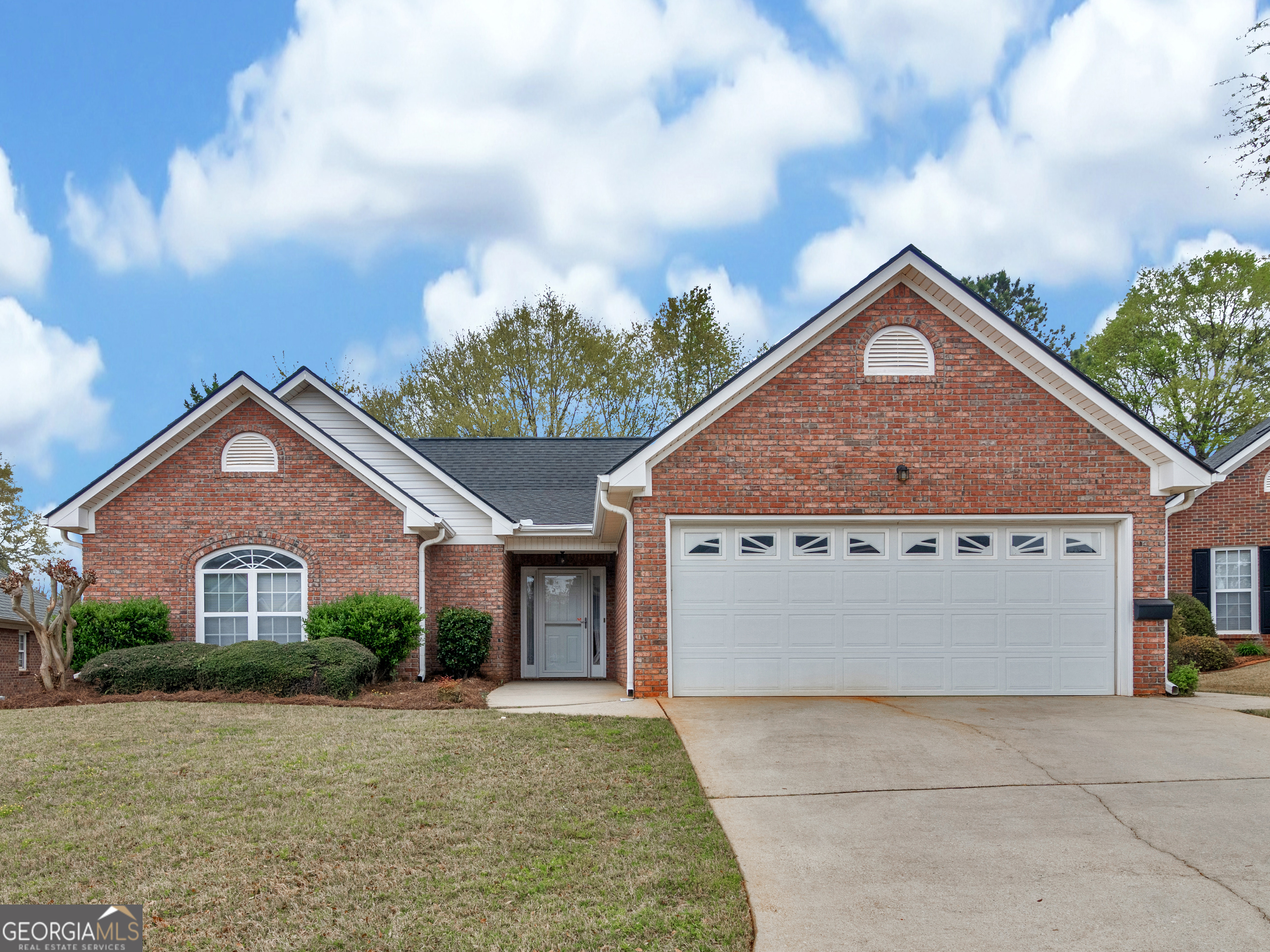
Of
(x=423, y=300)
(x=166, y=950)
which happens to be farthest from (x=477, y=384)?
(x=166, y=950)

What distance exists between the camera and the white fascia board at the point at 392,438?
51.8 ft

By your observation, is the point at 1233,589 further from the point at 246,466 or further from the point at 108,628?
the point at 108,628

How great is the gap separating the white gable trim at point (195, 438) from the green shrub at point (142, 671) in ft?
8.59

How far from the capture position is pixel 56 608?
13539mm

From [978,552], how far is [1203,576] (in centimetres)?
1074

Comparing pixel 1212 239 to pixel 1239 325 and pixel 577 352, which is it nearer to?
pixel 1239 325

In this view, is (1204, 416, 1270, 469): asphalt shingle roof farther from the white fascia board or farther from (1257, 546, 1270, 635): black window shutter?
the white fascia board

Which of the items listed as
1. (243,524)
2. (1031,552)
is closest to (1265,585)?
(1031,552)

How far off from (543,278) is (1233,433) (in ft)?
79.6

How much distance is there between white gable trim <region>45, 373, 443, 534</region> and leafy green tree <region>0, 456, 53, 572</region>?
29.4m

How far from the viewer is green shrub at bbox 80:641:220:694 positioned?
41.4 ft

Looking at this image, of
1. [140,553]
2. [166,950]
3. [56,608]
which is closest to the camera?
[166,950]

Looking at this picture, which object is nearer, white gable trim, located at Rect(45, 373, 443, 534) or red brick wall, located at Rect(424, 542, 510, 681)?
white gable trim, located at Rect(45, 373, 443, 534)
